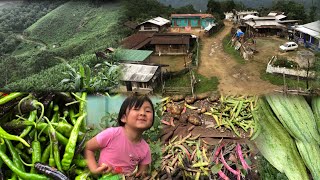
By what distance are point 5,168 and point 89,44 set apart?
297 centimetres

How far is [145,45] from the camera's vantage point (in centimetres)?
492

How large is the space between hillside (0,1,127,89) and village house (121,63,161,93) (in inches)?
37.6

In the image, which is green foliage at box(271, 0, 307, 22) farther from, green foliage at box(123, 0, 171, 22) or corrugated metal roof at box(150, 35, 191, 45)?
green foliage at box(123, 0, 171, 22)

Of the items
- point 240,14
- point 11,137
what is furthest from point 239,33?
point 11,137

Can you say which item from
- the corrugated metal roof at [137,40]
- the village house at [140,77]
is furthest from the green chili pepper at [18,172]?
the corrugated metal roof at [137,40]

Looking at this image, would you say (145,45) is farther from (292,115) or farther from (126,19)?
(292,115)

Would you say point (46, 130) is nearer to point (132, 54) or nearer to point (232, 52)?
point (132, 54)

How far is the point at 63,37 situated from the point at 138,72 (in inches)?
69.5

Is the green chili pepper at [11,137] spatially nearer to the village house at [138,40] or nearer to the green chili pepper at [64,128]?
the green chili pepper at [64,128]

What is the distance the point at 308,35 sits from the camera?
506 centimetres

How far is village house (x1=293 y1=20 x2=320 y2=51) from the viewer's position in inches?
198

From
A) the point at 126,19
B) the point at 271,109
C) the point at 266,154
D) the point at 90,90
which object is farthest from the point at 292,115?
the point at 126,19

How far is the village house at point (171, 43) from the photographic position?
194 inches

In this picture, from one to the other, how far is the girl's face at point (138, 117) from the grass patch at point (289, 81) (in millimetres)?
2711
